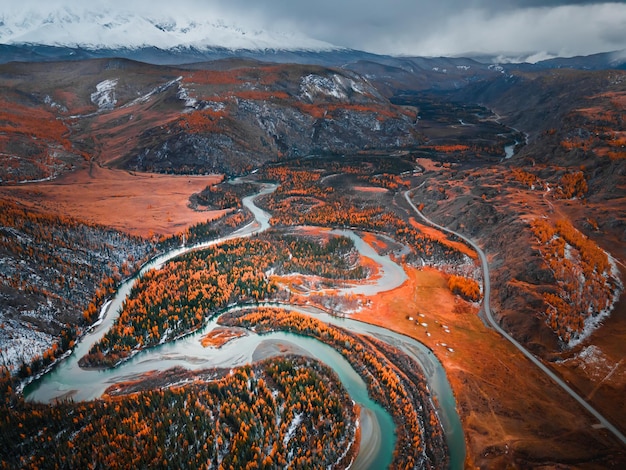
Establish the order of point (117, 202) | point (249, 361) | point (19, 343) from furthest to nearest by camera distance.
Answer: point (117, 202) → point (249, 361) → point (19, 343)

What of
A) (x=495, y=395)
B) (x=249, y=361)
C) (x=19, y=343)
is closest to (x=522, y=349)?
(x=495, y=395)

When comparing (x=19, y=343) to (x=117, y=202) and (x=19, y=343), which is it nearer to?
(x=19, y=343)

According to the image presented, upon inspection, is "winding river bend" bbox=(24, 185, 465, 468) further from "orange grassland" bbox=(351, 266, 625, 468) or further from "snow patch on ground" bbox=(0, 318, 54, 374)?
"snow patch on ground" bbox=(0, 318, 54, 374)

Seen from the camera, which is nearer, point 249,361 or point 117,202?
point 249,361

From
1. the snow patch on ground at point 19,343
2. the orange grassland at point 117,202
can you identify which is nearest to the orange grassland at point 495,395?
the snow patch on ground at point 19,343

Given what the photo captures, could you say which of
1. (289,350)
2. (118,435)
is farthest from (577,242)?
(118,435)
